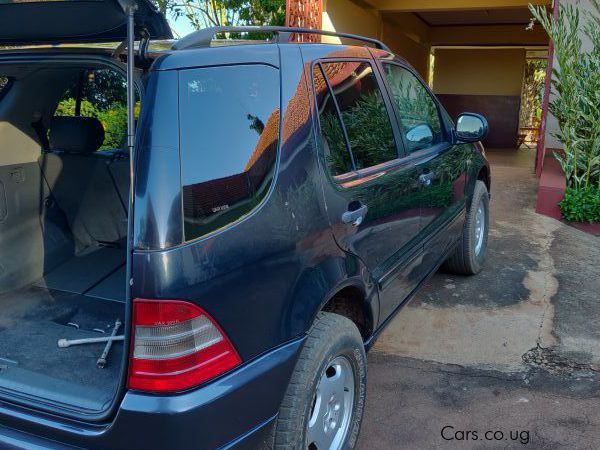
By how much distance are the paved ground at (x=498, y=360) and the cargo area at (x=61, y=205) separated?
1.56 metres

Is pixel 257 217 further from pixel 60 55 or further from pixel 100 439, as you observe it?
pixel 60 55

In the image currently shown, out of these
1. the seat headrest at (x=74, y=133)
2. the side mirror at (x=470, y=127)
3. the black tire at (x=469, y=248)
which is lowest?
the black tire at (x=469, y=248)

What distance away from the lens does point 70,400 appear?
1998 millimetres

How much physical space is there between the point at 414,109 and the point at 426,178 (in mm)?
507

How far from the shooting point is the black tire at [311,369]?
2.15 metres

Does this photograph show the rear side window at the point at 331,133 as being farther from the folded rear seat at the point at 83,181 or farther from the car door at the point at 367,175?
the folded rear seat at the point at 83,181

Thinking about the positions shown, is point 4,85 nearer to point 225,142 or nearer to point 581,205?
point 225,142

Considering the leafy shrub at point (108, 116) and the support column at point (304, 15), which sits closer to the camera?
the leafy shrub at point (108, 116)

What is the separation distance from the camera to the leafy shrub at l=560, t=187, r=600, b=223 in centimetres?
624

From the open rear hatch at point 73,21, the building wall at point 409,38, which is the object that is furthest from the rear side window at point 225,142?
the building wall at point 409,38

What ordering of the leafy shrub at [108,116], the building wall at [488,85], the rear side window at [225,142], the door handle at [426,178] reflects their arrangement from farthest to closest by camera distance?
the building wall at [488,85]
the leafy shrub at [108,116]
the door handle at [426,178]
the rear side window at [225,142]

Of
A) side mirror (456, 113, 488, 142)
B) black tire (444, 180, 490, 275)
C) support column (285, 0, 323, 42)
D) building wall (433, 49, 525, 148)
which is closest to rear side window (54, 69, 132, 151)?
side mirror (456, 113, 488, 142)

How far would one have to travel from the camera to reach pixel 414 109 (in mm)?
3781

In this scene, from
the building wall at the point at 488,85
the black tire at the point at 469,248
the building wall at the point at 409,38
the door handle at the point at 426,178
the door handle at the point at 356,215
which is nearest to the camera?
the door handle at the point at 356,215
